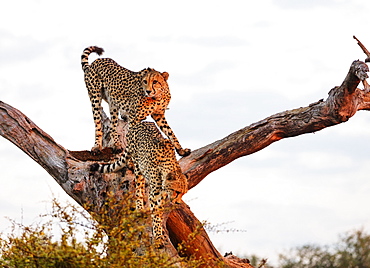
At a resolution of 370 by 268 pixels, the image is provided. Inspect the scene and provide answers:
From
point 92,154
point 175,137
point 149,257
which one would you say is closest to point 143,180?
point 175,137

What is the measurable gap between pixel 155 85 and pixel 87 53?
5.97ft

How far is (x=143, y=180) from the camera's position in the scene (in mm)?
7688

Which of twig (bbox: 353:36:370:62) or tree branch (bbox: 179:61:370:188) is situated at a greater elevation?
twig (bbox: 353:36:370:62)

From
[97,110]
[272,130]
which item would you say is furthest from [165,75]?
[272,130]

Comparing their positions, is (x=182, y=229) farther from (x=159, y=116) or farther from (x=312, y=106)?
(x=312, y=106)

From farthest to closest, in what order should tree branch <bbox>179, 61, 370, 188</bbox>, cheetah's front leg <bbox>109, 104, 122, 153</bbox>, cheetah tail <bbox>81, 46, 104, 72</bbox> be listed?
cheetah tail <bbox>81, 46, 104, 72</bbox> < cheetah's front leg <bbox>109, 104, 122, 153</bbox> < tree branch <bbox>179, 61, 370, 188</bbox>

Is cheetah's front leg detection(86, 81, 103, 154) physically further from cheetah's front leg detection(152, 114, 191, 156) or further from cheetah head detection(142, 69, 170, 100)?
cheetah head detection(142, 69, 170, 100)

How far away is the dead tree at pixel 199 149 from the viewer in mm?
8094

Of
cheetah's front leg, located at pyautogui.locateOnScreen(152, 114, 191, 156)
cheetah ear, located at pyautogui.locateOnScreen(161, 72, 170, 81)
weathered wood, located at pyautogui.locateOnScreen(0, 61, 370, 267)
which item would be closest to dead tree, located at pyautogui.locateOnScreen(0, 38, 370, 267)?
weathered wood, located at pyautogui.locateOnScreen(0, 61, 370, 267)

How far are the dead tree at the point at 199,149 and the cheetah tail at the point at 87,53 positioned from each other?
120 centimetres

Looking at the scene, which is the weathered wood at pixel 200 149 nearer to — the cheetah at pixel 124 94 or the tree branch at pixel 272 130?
the tree branch at pixel 272 130

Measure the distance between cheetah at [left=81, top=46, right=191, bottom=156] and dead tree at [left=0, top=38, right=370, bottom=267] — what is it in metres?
0.40

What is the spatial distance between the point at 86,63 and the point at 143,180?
98.1 inches

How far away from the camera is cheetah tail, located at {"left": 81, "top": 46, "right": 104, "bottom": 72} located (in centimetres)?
944
